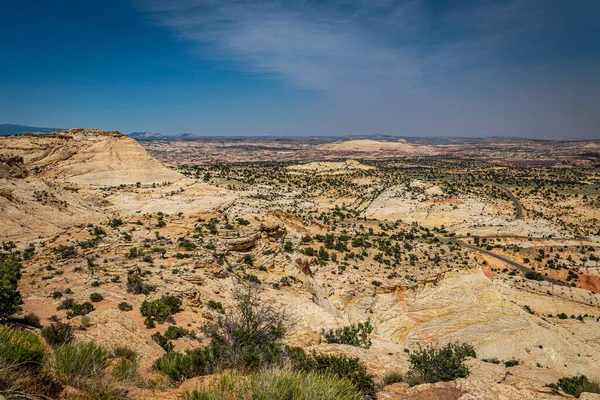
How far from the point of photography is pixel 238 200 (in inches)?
1984

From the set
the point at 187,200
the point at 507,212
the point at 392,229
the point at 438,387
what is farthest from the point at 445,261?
the point at 507,212

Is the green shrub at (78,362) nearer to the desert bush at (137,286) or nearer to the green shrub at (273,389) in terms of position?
the green shrub at (273,389)

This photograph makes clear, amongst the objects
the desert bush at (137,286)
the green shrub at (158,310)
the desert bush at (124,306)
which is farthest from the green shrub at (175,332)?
the desert bush at (137,286)

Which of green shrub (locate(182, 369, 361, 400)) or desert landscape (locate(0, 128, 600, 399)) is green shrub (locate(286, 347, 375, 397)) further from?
green shrub (locate(182, 369, 361, 400))

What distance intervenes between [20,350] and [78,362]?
95cm

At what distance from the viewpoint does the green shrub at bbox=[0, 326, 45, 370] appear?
427 centimetres

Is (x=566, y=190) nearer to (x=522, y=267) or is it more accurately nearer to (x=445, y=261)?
(x=522, y=267)

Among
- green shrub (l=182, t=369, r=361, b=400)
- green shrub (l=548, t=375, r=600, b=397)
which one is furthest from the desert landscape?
green shrub (l=548, t=375, r=600, b=397)

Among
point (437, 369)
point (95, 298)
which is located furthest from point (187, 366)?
point (437, 369)

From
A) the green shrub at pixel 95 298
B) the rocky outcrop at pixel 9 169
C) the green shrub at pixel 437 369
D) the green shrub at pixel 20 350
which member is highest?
the rocky outcrop at pixel 9 169

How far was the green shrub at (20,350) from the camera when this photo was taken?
427 centimetres

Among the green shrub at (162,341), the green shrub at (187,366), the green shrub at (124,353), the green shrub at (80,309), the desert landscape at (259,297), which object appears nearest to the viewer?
the green shrub at (187,366)

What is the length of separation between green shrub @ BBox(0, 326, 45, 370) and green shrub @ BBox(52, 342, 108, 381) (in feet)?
0.84

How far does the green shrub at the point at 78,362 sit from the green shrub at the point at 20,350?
0.26m
